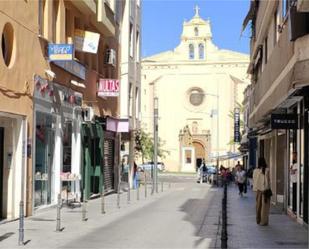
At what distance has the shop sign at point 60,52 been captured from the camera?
1925 cm

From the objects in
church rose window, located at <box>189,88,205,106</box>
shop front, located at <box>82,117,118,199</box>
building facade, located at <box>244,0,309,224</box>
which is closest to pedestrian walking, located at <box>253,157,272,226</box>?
building facade, located at <box>244,0,309,224</box>

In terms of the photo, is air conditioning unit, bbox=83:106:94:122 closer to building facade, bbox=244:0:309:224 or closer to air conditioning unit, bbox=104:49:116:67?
air conditioning unit, bbox=104:49:116:67

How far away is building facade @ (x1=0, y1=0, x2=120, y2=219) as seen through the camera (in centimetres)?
1702

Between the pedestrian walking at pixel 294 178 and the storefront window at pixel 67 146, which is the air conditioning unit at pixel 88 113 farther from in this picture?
the pedestrian walking at pixel 294 178

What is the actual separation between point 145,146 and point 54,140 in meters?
43.5

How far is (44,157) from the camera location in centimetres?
2034

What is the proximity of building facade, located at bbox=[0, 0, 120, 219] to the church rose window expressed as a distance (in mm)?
63359

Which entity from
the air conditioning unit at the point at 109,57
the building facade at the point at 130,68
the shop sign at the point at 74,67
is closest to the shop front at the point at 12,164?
the shop sign at the point at 74,67

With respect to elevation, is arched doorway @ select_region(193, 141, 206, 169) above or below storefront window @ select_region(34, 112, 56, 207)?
above

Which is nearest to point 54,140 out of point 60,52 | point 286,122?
point 60,52

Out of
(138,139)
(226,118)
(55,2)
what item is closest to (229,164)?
(226,118)

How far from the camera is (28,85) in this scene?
1778 centimetres

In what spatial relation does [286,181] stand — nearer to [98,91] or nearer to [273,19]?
[273,19]

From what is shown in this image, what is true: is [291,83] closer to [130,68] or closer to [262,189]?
[262,189]
